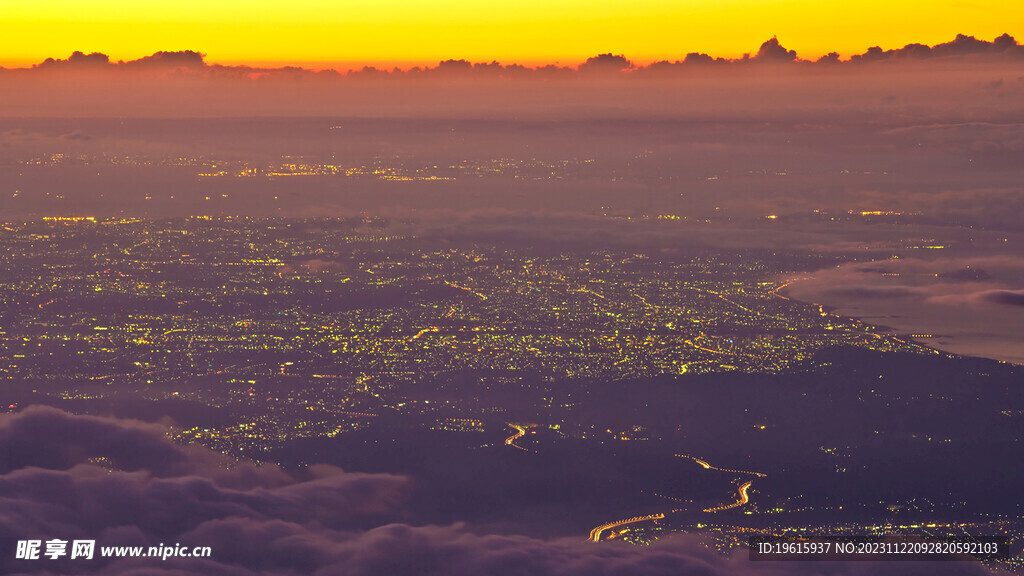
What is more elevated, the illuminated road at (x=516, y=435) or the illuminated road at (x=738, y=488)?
the illuminated road at (x=738, y=488)

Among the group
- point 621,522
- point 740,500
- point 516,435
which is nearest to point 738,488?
point 740,500

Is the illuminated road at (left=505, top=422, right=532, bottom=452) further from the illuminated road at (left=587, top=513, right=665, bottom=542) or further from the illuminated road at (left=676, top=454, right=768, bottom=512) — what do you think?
the illuminated road at (left=587, top=513, right=665, bottom=542)

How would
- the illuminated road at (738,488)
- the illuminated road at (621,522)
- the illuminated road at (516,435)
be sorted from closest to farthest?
the illuminated road at (621,522), the illuminated road at (738,488), the illuminated road at (516,435)

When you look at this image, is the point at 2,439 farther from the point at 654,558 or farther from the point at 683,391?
the point at 683,391

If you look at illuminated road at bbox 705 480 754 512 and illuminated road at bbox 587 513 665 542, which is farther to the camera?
illuminated road at bbox 705 480 754 512

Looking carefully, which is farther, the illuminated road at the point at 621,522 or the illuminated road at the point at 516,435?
the illuminated road at the point at 516,435

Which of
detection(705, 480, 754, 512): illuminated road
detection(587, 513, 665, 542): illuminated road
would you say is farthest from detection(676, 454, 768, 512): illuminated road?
detection(587, 513, 665, 542): illuminated road

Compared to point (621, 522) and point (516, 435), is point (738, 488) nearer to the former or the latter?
point (621, 522)

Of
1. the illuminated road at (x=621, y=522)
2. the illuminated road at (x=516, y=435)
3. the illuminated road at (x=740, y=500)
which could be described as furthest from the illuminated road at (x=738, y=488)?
the illuminated road at (x=516, y=435)

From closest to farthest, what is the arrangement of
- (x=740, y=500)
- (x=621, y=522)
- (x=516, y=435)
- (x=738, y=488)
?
(x=621, y=522)
(x=740, y=500)
(x=738, y=488)
(x=516, y=435)

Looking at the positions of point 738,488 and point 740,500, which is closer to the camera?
point 740,500

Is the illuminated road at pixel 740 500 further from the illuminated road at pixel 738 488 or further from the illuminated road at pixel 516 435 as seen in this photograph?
the illuminated road at pixel 516 435

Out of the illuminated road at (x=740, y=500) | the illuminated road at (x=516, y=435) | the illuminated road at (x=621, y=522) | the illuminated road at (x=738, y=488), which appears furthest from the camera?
the illuminated road at (x=516, y=435)
